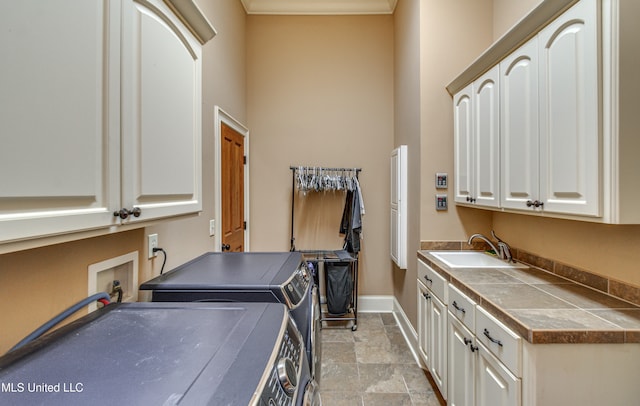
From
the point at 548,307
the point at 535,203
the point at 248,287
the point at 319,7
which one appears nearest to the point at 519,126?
the point at 535,203

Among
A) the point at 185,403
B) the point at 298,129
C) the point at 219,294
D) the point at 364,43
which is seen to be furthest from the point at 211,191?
the point at 364,43

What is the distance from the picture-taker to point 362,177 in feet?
10.8

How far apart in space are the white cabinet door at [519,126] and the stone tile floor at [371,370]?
147 centimetres

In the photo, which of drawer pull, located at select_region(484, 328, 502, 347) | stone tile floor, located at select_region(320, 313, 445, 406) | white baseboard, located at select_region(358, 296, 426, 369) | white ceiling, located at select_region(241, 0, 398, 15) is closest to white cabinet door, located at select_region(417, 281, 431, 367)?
stone tile floor, located at select_region(320, 313, 445, 406)

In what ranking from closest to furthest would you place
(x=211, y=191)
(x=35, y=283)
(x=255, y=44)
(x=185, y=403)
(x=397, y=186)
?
(x=185, y=403)
(x=35, y=283)
(x=211, y=191)
(x=397, y=186)
(x=255, y=44)

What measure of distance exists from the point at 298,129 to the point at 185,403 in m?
3.06

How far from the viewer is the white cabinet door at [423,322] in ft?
6.80

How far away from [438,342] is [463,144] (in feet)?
4.82

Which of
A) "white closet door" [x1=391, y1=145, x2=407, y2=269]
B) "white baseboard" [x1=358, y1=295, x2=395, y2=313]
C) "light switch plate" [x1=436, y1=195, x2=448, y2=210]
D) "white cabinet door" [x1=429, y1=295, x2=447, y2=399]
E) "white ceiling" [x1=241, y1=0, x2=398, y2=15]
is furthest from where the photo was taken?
"white baseboard" [x1=358, y1=295, x2=395, y2=313]

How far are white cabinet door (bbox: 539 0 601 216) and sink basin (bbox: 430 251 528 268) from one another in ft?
2.28

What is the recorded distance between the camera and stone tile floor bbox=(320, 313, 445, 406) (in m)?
1.95

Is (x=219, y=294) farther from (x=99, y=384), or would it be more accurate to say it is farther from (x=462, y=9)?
(x=462, y=9)

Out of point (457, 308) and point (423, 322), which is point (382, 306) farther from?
point (457, 308)

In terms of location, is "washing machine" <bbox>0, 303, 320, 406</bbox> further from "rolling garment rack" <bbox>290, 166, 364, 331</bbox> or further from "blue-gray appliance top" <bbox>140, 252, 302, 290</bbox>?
"rolling garment rack" <bbox>290, 166, 364, 331</bbox>
